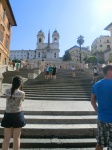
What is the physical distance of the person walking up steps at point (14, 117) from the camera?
4270 mm

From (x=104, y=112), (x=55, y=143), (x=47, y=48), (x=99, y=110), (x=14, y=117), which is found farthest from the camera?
(x=47, y=48)

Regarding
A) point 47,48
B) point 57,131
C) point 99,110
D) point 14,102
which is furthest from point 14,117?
point 47,48

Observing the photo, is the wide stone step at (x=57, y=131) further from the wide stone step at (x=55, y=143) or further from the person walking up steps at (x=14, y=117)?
the person walking up steps at (x=14, y=117)

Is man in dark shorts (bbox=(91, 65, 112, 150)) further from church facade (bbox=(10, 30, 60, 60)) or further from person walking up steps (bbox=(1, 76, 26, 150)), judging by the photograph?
church facade (bbox=(10, 30, 60, 60))

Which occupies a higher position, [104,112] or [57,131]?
[104,112]

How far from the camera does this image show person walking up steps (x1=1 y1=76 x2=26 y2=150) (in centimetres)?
427

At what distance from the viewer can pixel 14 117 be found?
169 inches

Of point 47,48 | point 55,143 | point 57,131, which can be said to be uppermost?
point 47,48

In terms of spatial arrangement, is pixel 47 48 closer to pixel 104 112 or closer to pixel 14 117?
pixel 14 117

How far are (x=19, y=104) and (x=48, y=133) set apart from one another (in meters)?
2.15

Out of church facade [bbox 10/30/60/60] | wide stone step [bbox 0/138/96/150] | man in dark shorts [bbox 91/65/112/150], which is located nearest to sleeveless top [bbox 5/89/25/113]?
wide stone step [bbox 0/138/96/150]

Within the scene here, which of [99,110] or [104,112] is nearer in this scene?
[104,112]

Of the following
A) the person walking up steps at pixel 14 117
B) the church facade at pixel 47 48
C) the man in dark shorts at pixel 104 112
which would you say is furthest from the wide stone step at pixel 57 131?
the church facade at pixel 47 48

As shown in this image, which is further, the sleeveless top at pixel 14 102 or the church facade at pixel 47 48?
the church facade at pixel 47 48
